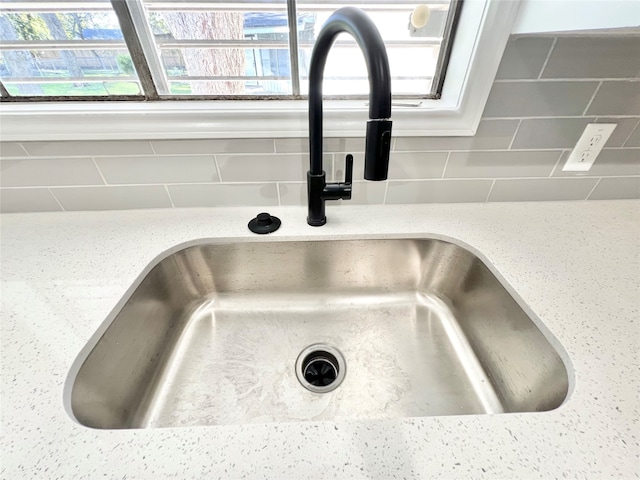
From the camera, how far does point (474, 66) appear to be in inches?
21.7

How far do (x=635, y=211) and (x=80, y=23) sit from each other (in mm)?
1345

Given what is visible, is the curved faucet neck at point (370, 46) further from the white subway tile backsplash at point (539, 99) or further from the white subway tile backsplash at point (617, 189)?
the white subway tile backsplash at point (617, 189)

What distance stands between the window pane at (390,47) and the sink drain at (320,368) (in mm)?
586

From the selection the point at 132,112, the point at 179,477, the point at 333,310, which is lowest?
the point at 333,310

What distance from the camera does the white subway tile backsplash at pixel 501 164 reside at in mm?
678

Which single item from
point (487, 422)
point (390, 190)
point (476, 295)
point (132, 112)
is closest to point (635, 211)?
point (476, 295)

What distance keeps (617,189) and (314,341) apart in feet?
2.88

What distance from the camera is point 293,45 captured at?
61 centimetres

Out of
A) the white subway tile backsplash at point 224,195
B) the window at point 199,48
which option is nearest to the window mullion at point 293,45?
the window at point 199,48

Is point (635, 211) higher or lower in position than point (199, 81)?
lower

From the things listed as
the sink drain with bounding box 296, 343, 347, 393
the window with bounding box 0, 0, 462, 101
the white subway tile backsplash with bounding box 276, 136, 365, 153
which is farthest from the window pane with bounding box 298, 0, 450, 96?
A: the sink drain with bounding box 296, 343, 347, 393

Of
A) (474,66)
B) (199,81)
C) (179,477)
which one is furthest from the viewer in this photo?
(199,81)

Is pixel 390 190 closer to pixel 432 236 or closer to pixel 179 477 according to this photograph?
pixel 432 236

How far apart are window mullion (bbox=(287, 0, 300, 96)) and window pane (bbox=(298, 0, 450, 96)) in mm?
12
